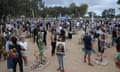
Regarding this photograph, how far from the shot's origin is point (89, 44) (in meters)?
13.1

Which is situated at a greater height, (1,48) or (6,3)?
(6,3)

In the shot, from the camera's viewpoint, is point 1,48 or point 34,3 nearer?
point 1,48

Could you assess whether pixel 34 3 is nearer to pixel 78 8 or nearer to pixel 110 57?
pixel 78 8

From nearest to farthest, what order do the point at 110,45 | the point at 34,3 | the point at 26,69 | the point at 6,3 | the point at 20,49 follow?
1. the point at 20,49
2. the point at 26,69
3. the point at 110,45
4. the point at 6,3
5. the point at 34,3

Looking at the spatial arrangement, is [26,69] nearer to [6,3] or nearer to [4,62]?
[4,62]

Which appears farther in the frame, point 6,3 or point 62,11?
point 62,11

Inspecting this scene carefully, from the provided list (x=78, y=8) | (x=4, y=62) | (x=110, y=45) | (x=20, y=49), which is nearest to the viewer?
(x=20, y=49)

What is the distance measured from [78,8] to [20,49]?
287 ft

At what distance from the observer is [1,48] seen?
14.9 m

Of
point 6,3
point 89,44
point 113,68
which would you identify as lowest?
point 113,68

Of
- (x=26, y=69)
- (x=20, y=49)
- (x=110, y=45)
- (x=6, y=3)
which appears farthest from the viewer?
(x=6, y=3)

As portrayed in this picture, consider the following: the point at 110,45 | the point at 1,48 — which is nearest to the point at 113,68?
the point at 1,48

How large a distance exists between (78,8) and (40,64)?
84.6 meters

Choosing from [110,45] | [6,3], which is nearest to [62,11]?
[6,3]
